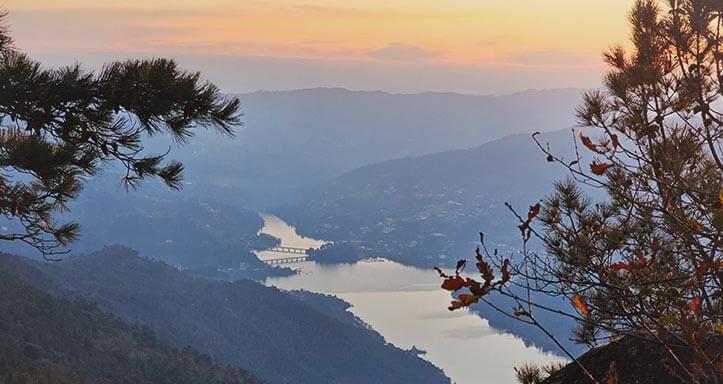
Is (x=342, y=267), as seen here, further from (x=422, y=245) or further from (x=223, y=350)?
(x=223, y=350)

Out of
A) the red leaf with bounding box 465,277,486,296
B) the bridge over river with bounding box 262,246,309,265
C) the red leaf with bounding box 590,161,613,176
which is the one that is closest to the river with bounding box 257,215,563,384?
the bridge over river with bounding box 262,246,309,265

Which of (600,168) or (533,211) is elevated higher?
(600,168)

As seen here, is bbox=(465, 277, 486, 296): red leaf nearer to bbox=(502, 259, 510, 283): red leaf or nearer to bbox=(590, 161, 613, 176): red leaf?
bbox=(502, 259, 510, 283): red leaf

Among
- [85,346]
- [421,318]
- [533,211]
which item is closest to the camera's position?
[533,211]

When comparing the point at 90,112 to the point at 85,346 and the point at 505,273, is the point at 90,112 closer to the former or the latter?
the point at 505,273

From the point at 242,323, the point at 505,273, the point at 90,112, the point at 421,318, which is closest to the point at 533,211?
the point at 505,273

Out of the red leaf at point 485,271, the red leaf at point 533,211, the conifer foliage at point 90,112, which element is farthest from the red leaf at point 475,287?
the conifer foliage at point 90,112

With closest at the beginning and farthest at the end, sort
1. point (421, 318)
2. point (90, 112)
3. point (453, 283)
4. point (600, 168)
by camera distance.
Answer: point (453, 283)
point (600, 168)
point (90, 112)
point (421, 318)

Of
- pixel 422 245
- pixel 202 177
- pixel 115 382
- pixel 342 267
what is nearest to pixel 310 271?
pixel 342 267
